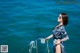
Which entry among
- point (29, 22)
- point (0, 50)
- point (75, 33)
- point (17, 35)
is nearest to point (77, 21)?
point (75, 33)

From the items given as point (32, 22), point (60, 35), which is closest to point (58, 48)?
point (60, 35)

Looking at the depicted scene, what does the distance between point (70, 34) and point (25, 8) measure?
3399 millimetres

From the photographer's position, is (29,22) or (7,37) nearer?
(7,37)

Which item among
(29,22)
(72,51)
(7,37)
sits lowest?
(72,51)

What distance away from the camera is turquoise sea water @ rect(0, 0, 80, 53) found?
28.9ft

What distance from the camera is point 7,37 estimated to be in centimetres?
923

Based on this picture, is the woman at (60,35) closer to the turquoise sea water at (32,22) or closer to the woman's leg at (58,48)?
the woman's leg at (58,48)

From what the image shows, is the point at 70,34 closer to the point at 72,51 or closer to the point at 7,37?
the point at 72,51

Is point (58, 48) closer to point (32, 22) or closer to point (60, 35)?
point (60, 35)

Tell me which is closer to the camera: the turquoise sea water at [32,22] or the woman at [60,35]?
the woman at [60,35]

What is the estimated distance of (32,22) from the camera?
34.8 feet

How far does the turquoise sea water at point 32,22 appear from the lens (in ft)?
28.9

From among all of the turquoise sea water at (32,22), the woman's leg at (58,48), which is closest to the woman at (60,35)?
the woman's leg at (58,48)

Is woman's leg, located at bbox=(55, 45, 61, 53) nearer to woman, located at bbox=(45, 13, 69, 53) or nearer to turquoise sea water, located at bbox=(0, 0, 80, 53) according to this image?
woman, located at bbox=(45, 13, 69, 53)
